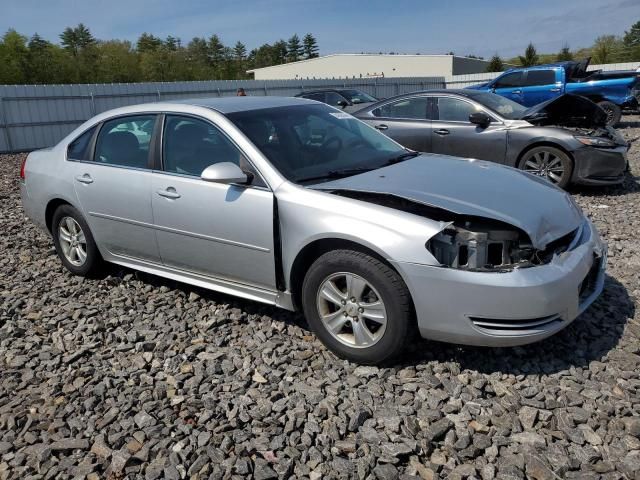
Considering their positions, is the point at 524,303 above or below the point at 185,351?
above

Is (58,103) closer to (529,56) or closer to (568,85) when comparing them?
(568,85)

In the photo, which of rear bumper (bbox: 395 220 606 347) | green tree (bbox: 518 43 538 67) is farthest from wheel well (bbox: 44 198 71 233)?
green tree (bbox: 518 43 538 67)

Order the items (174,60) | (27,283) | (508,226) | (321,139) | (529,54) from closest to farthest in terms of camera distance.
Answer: (508,226)
(321,139)
(27,283)
(529,54)
(174,60)

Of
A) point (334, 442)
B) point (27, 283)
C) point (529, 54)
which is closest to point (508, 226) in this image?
point (334, 442)

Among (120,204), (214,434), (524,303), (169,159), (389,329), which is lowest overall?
(214,434)

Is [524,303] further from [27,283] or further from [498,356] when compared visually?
[27,283]

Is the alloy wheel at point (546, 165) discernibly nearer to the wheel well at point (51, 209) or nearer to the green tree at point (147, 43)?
the wheel well at point (51, 209)

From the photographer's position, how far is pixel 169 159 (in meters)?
4.16

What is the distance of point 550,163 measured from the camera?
763 centimetres

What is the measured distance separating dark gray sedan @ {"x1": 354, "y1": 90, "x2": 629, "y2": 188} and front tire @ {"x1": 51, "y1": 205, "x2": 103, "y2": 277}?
5.12 meters

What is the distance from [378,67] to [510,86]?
46.8 m

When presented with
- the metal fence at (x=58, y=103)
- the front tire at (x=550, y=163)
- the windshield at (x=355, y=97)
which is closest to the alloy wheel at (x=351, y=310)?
the front tire at (x=550, y=163)

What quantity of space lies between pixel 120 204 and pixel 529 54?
50034mm

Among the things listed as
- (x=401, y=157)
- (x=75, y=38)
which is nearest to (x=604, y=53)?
(x=401, y=157)
